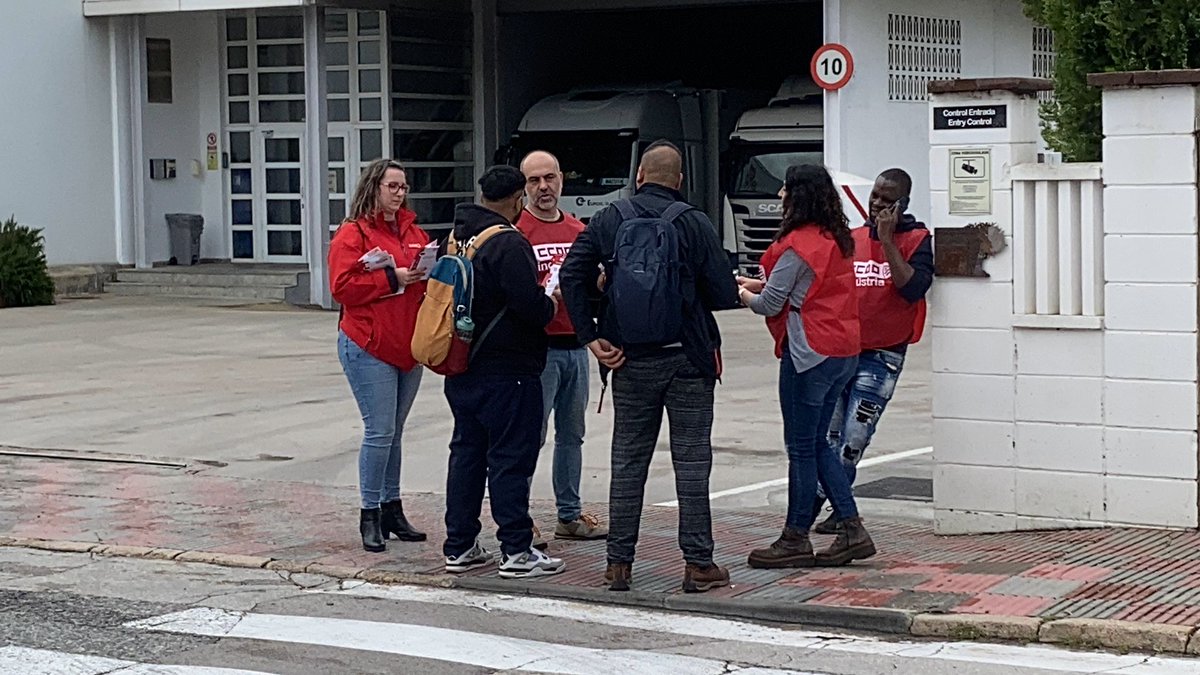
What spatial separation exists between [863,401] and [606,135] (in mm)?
18053

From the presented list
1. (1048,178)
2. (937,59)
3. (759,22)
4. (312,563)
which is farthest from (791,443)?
(759,22)

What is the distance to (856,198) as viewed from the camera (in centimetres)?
935

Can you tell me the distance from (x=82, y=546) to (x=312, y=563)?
140 centimetres

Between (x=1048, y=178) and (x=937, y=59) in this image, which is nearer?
(x=1048, y=178)

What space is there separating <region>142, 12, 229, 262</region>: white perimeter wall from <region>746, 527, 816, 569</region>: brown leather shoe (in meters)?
22.2

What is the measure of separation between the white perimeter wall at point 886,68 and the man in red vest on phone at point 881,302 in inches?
587

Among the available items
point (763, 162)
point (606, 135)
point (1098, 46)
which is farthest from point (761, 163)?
point (1098, 46)

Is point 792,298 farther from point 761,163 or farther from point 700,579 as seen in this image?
Result: point 761,163

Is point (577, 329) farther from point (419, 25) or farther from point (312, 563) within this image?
point (419, 25)

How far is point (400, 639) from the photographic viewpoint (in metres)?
7.39

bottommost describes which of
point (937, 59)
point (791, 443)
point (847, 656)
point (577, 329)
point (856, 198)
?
point (847, 656)

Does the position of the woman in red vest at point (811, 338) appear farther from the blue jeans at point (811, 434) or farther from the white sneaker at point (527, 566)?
the white sneaker at point (527, 566)

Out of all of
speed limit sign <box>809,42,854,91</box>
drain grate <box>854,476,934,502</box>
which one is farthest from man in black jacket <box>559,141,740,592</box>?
speed limit sign <box>809,42,854,91</box>

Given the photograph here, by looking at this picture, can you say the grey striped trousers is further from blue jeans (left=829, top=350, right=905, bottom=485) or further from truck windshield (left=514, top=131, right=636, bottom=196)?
truck windshield (left=514, top=131, right=636, bottom=196)
